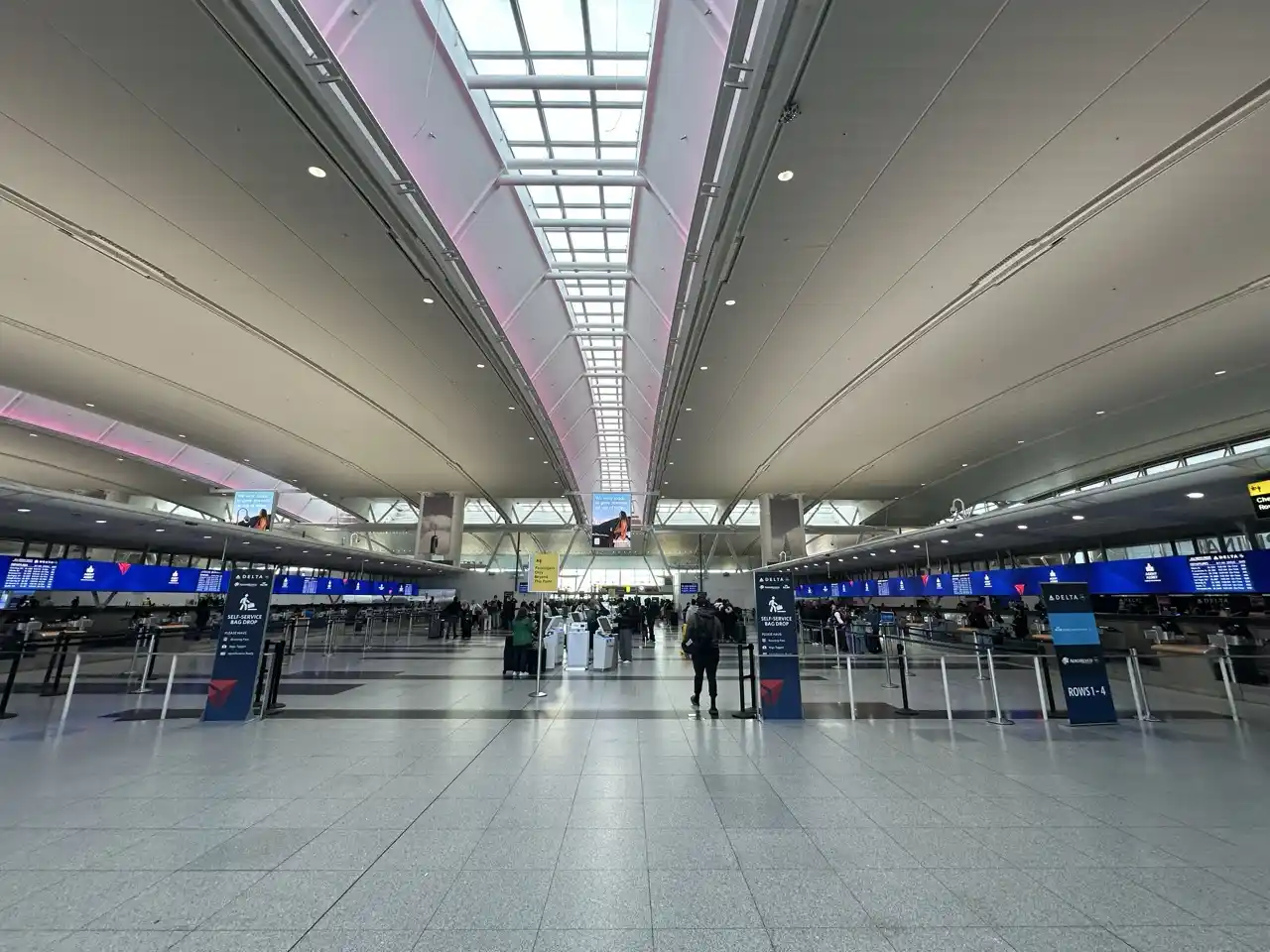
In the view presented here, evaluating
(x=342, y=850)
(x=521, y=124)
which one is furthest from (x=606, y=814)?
(x=521, y=124)

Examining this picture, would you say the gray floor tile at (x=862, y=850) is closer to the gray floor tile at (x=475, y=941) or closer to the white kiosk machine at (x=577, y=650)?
the gray floor tile at (x=475, y=941)

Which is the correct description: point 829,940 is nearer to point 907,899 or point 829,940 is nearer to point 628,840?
point 907,899

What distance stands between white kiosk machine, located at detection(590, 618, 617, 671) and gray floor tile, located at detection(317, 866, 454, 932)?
1044 centimetres

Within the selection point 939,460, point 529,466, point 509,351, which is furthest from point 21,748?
point 939,460

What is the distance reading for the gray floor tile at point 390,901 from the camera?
9.04ft

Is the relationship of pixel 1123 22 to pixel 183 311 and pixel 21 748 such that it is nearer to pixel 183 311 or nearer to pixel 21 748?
pixel 21 748

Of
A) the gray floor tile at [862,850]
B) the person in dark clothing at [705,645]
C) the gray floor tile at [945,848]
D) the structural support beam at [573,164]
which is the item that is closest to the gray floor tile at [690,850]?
the gray floor tile at [862,850]

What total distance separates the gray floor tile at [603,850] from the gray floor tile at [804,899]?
759 millimetres

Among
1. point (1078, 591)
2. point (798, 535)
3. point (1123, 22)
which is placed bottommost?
point (1078, 591)

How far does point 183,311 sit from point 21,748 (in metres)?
10.4

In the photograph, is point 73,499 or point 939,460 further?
point 939,460

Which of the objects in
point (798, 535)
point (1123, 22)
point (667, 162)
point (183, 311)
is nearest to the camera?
point (1123, 22)

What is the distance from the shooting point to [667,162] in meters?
9.62

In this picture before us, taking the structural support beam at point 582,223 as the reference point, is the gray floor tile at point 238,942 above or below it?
below
